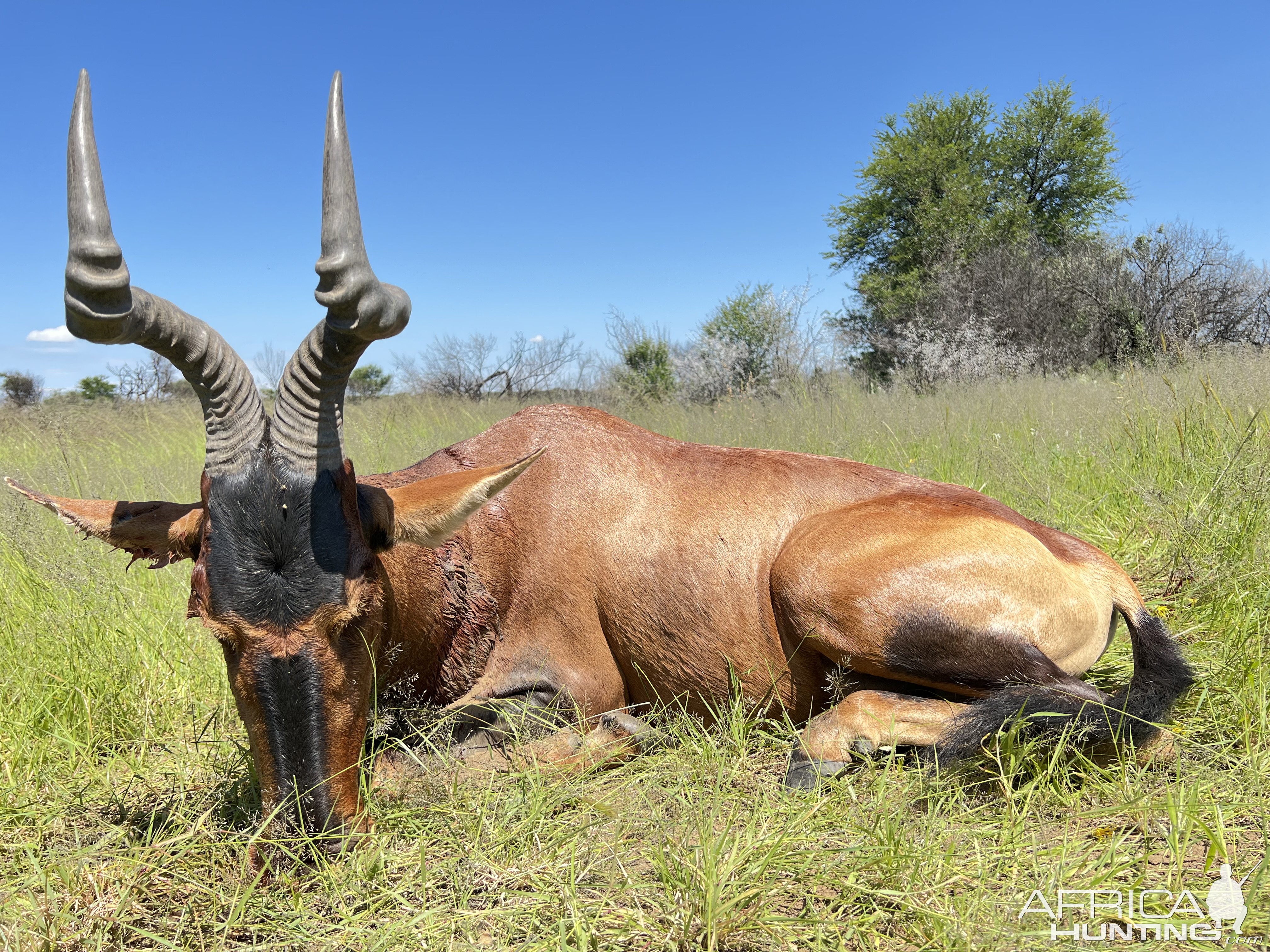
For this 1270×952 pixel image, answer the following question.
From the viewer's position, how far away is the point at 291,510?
7.99ft

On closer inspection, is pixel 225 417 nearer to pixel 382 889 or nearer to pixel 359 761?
pixel 359 761

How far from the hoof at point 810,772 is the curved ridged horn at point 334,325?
6.13 feet

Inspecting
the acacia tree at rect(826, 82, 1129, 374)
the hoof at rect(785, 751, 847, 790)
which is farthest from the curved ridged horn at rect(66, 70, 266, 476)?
the acacia tree at rect(826, 82, 1129, 374)

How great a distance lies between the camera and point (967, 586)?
116 inches

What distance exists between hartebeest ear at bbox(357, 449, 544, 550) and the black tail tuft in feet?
5.54

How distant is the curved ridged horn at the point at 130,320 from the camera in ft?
7.50

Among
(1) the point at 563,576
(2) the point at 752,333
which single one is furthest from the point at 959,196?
(1) the point at 563,576

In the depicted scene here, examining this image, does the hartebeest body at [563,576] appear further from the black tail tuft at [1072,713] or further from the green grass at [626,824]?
the green grass at [626,824]

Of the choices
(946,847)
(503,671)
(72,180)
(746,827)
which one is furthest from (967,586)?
(72,180)

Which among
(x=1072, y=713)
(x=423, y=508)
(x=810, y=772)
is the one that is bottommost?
(x=810, y=772)

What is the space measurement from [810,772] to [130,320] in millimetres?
2624
